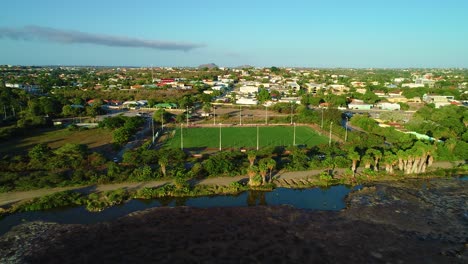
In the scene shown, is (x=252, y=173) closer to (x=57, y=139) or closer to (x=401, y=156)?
(x=401, y=156)

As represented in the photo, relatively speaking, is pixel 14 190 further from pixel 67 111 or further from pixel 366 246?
pixel 67 111

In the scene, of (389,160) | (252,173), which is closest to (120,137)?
(252,173)

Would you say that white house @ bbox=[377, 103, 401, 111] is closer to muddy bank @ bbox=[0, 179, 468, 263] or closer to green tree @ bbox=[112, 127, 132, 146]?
muddy bank @ bbox=[0, 179, 468, 263]

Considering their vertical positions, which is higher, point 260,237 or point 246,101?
point 246,101

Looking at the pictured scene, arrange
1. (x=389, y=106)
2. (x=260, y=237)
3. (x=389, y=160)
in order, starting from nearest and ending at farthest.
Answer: (x=260, y=237) → (x=389, y=160) → (x=389, y=106)

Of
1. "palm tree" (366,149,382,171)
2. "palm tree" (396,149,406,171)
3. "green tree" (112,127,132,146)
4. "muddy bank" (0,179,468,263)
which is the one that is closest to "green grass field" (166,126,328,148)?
"green tree" (112,127,132,146)

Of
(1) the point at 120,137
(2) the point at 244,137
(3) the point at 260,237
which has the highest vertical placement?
(1) the point at 120,137

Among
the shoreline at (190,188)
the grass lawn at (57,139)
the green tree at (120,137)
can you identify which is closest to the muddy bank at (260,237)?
the shoreline at (190,188)
